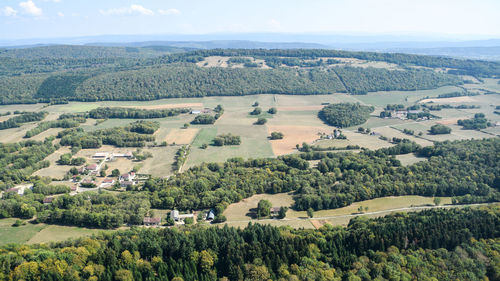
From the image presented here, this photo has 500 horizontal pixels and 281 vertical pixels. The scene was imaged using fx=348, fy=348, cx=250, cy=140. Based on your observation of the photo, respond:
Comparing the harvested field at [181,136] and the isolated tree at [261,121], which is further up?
the isolated tree at [261,121]

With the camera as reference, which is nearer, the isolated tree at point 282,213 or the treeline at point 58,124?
the isolated tree at point 282,213

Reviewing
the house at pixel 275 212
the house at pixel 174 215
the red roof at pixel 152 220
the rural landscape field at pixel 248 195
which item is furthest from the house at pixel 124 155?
the house at pixel 275 212

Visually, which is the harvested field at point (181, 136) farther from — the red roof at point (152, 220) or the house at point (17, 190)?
the red roof at point (152, 220)

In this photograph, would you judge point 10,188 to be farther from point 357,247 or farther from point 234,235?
point 357,247

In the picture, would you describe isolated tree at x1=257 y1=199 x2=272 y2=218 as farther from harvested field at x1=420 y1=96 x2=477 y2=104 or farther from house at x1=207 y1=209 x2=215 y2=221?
harvested field at x1=420 y1=96 x2=477 y2=104

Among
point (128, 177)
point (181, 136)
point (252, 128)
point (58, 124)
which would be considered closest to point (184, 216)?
point (128, 177)

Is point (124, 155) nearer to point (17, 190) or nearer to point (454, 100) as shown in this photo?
point (17, 190)
